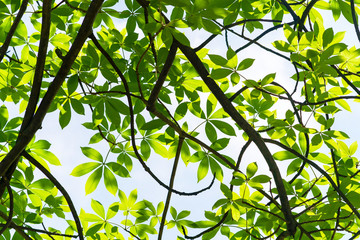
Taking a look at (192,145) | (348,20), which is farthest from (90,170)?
(348,20)

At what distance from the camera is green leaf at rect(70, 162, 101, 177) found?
2223mm

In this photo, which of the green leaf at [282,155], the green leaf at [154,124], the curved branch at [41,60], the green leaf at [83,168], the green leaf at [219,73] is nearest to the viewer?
the curved branch at [41,60]

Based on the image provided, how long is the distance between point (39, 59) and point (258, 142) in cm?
103

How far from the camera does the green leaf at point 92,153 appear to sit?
7.44ft

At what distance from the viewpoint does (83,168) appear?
88.4 inches

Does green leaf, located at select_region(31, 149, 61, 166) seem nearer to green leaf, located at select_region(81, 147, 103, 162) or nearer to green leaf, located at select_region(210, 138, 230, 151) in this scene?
green leaf, located at select_region(81, 147, 103, 162)

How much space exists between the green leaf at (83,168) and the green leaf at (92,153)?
0.11 feet

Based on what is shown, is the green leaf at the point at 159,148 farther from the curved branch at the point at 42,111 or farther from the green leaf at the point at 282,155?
the curved branch at the point at 42,111

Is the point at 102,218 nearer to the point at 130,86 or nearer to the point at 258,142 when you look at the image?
the point at 130,86

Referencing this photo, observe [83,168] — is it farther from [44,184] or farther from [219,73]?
[219,73]

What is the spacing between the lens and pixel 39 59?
68.8 inches

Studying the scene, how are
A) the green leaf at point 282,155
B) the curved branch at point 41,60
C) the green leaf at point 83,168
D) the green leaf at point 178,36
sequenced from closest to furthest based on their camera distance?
the green leaf at point 178,36
the curved branch at point 41,60
the green leaf at point 83,168
the green leaf at point 282,155

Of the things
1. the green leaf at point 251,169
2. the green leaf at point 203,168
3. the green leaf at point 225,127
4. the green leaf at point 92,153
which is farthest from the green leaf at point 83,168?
the green leaf at point 251,169

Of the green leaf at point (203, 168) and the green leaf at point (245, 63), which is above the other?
the green leaf at point (245, 63)
